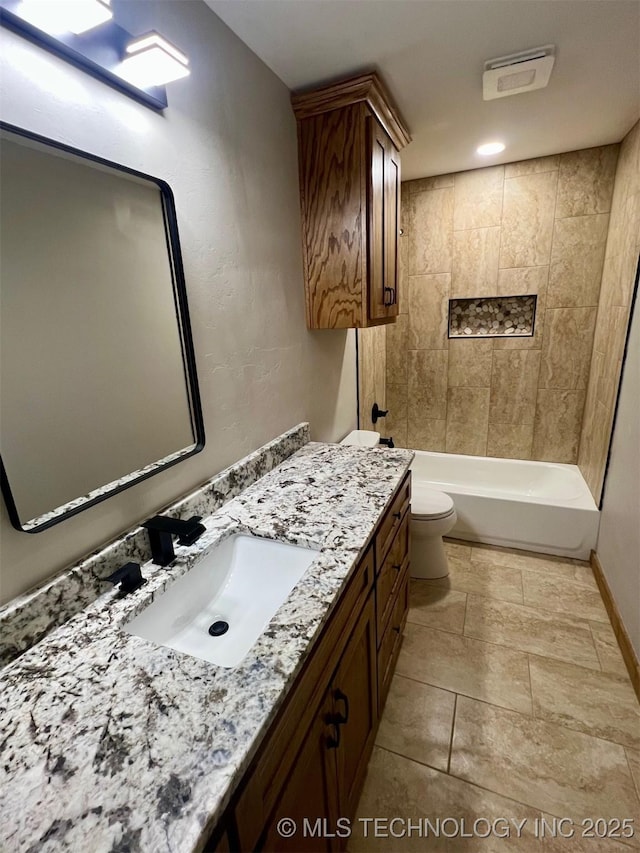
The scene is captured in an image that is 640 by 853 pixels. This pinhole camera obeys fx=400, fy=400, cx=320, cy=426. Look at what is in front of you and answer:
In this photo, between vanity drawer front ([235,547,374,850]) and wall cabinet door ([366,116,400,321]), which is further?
wall cabinet door ([366,116,400,321])

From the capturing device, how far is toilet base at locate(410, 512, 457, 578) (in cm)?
219

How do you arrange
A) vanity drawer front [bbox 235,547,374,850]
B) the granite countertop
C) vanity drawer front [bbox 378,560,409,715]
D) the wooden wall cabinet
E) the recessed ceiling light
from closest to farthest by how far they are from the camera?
the granite countertop < vanity drawer front [bbox 235,547,374,850] < vanity drawer front [bbox 378,560,409,715] < the wooden wall cabinet < the recessed ceiling light

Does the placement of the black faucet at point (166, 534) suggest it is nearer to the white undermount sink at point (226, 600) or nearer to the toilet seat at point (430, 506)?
the white undermount sink at point (226, 600)

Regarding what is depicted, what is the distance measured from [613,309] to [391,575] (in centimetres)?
202

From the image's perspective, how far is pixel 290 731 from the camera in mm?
717

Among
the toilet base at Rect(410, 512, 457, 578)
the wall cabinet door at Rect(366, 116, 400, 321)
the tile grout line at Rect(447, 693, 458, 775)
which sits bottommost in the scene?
the tile grout line at Rect(447, 693, 458, 775)

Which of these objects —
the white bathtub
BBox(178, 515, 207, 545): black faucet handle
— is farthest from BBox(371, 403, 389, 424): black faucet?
BBox(178, 515, 207, 545): black faucet handle

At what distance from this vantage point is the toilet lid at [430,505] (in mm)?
2141

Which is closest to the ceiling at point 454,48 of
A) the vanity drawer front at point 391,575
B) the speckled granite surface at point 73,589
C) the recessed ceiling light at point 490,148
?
the recessed ceiling light at point 490,148

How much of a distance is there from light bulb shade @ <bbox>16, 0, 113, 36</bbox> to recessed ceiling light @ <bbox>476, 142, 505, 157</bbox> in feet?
7.14

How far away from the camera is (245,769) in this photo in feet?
1.87

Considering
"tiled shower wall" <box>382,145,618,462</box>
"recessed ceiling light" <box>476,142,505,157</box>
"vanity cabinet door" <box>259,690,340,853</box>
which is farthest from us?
"tiled shower wall" <box>382,145,618,462</box>

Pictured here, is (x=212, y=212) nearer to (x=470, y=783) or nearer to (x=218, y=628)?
(x=218, y=628)

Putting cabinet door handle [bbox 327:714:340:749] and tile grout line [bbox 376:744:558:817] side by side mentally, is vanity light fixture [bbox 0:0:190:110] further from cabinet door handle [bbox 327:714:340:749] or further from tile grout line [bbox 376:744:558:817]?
tile grout line [bbox 376:744:558:817]
